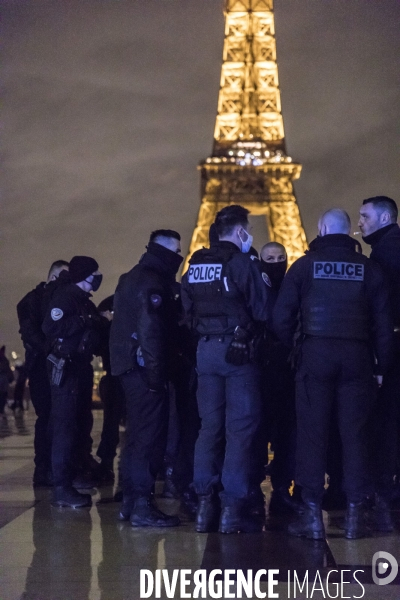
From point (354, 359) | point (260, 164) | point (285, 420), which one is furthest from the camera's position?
point (260, 164)

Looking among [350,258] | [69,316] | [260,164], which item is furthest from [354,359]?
[260,164]

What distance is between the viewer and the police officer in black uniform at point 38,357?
Answer: 367 inches

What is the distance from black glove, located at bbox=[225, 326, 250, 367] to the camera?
646cm

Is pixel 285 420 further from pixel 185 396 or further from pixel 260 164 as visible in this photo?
pixel 260 164

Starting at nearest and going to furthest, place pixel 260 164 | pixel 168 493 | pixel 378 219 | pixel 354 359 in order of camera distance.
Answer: pixel 354 359 < pixel 378 219 < pixel 168 493 < pixel 260 164

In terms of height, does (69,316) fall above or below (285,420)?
above

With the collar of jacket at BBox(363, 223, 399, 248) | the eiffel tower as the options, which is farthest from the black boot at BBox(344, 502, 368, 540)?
the eiffel tower

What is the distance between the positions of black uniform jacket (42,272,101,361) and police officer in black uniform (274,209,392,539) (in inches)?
76.7

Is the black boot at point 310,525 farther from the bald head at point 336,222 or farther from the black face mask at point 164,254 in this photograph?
the black face mask at point 164,254

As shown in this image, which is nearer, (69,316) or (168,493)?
(69,316)

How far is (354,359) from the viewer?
6.32 m

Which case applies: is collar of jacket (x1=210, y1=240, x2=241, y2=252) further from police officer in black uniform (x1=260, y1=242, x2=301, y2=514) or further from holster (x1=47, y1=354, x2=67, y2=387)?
holster (x1=47, y1=354, x2=67, y2=387)

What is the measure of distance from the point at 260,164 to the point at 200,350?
4369 centimetres

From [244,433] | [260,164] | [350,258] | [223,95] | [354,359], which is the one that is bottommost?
[244,433]
